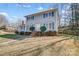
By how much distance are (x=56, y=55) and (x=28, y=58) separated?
0.29 meters

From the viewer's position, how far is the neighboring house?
2227 millimetres

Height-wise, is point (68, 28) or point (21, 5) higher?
point (21, 5)

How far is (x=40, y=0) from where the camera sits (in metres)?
2.25

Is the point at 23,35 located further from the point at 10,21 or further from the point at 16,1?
the point at 16,1

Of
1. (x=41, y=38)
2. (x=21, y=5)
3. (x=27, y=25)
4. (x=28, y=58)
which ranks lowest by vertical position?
(x=28, y=58)

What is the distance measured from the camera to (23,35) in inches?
89.0

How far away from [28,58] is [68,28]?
1.72 feet

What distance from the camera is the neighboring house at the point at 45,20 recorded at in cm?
223

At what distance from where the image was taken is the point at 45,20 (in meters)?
2.24

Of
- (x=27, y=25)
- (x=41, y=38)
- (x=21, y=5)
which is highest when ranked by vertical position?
(x=21, y=5)

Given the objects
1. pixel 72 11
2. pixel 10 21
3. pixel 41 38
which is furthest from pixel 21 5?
pixel 72 11

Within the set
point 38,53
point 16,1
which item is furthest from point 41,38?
point 16,1

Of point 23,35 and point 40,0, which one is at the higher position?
point 40,0

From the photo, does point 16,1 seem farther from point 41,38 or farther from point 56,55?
point 56,55
